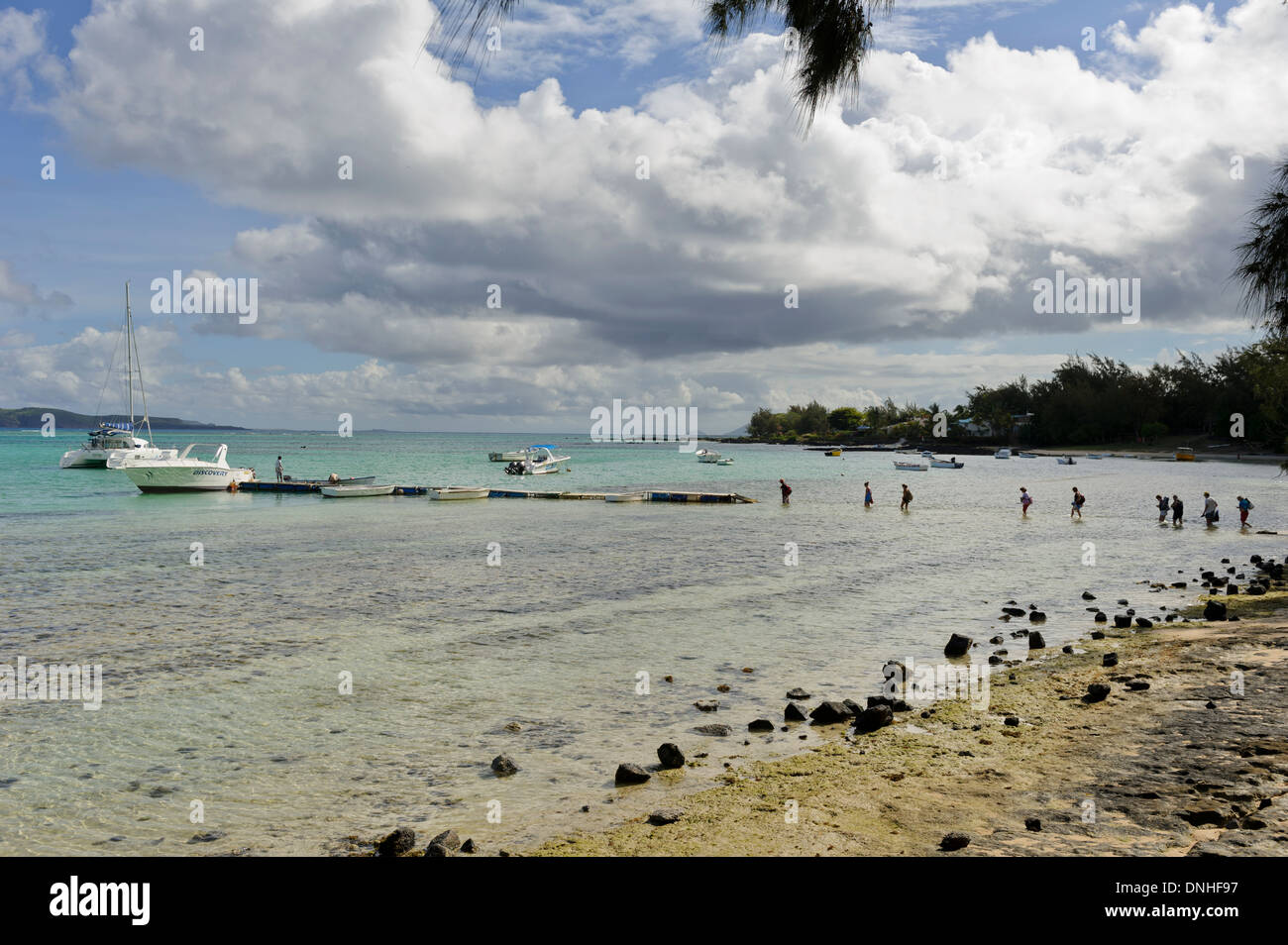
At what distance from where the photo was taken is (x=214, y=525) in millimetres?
38531

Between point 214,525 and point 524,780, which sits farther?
point 214,525

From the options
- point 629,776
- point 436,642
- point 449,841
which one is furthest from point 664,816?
point 436,642

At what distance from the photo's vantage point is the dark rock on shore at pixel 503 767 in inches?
351

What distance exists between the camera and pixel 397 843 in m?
6.80

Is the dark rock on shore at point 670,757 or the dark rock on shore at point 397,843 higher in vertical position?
the dark rock on shore at point 397,843

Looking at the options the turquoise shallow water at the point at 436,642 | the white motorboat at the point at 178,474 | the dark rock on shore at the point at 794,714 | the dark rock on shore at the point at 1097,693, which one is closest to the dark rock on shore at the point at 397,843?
the turquoise shallow water at the point at 436,642

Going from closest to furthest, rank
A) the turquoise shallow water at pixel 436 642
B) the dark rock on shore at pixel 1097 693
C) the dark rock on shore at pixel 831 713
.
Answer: the turquoise shallow water at pixel 436 642 → the dark rock on shore at pixel 831 713 → the dark rock on shore at pixel 1097 693

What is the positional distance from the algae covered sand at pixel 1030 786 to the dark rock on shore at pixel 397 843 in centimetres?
115

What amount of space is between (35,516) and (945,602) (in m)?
47.0

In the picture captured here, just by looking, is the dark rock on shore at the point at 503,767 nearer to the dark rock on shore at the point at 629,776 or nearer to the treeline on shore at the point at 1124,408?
the dark rock on shore at the point at 629,776

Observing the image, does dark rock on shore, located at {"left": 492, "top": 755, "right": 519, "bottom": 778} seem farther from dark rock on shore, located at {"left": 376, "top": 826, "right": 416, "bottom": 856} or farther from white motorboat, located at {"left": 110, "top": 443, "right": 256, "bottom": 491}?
white motorboat, located at {"left": 110, "top": 443, "right": 256, "bottom": 491}

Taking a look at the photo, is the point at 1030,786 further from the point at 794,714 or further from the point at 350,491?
the point at 350,491
